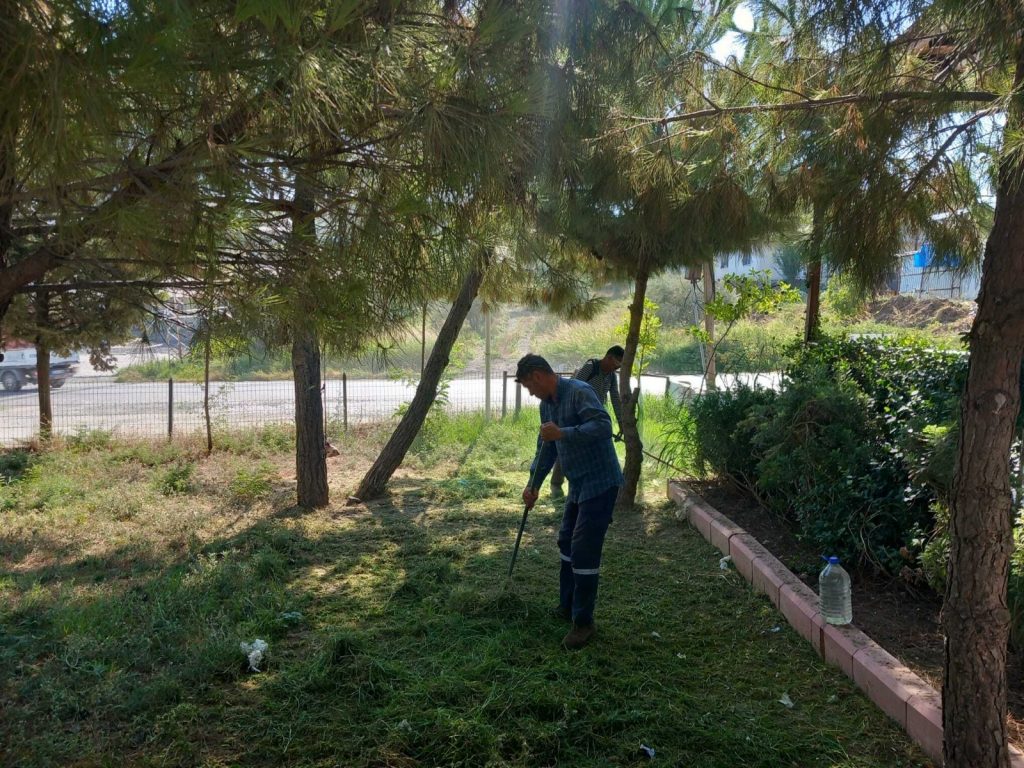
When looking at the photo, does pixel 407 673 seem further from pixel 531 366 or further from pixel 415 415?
pixel 415 415

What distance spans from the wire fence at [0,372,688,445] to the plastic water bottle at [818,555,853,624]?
8761 mm

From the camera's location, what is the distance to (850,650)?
3748mm

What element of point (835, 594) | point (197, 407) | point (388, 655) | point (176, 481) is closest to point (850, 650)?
point (835, 594)

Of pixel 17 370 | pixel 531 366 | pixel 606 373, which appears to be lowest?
pixel 17 370

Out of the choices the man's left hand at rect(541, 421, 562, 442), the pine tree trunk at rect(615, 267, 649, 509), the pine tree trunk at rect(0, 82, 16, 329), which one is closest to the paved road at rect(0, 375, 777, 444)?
the pine tree trunk at rect(615, 267, 649, 509)

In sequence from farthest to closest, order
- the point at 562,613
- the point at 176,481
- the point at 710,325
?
the point at 710,325 < the point at 176,481 < the point at 562,613

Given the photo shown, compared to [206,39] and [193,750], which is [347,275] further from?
[193,750]

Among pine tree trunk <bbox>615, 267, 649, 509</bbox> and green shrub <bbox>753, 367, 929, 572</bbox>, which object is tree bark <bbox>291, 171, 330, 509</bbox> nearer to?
pine tree trunk <bbox>615, 267, 649, 509</bbox>

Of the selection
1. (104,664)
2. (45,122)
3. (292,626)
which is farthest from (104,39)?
(292,626)

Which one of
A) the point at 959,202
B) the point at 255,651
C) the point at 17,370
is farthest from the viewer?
the point at 17,370

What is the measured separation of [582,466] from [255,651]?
2.03 meters

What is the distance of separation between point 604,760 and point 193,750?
1.73m

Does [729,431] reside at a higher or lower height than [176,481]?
higher

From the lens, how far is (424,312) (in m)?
4.20
